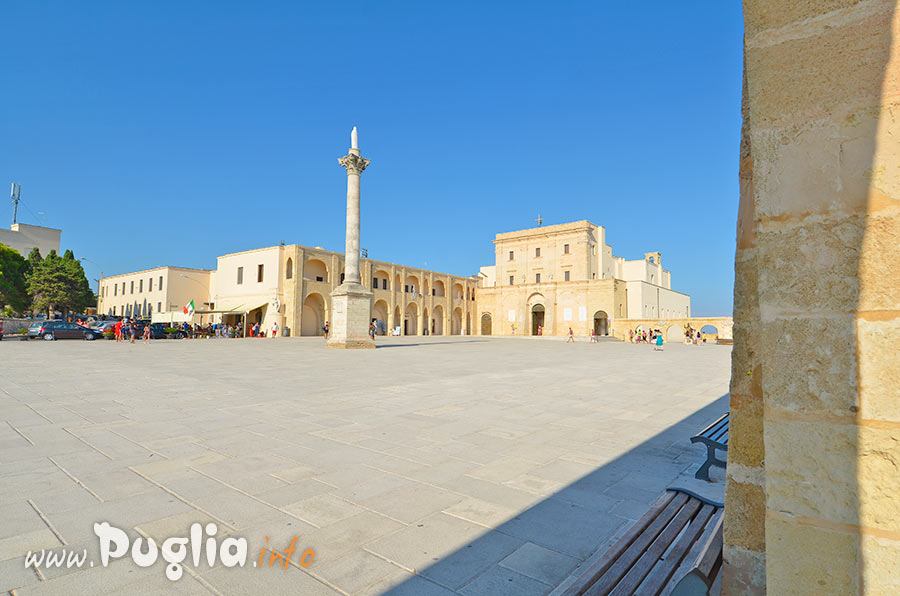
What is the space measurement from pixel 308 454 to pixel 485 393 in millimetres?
4285

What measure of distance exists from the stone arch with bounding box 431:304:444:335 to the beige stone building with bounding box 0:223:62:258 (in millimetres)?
51922

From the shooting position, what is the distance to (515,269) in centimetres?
5562

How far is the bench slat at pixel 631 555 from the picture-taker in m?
1.95

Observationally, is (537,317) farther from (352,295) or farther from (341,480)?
(341,480)

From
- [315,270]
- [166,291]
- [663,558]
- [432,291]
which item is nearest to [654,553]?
[663,558]

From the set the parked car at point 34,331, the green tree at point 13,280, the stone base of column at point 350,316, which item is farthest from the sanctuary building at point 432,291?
the stone base of column at point 350,316

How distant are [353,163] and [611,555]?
824 inches

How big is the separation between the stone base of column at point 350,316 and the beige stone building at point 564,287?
1181 inches

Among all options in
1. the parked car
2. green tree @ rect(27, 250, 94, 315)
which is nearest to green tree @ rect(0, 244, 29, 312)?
green tree @ rect(27, 250, 94, 315)

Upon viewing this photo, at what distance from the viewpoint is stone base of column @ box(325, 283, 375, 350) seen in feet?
64.5

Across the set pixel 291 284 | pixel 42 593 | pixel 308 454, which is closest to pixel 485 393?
pixel 308 454

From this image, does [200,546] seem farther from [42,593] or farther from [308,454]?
[308,454]

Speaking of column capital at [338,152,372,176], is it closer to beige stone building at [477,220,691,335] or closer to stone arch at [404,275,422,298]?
stone arch at [404,275,422,298]

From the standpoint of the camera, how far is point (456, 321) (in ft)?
184
